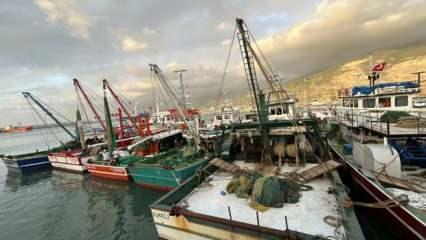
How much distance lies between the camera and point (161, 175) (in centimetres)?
1247

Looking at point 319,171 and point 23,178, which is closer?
point 319,171

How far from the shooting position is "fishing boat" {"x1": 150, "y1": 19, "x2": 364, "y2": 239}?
4.99 m

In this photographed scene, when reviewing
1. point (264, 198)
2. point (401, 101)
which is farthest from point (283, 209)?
point (401, 101)

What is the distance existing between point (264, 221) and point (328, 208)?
1.84 meters

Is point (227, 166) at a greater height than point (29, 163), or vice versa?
point (227, 166)

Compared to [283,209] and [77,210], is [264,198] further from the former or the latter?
[77,210]

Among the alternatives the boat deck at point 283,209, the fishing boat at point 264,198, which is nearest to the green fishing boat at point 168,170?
the fishing boat at point 264,198

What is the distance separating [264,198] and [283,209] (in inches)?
22.0

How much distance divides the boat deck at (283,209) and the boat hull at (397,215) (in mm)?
1642

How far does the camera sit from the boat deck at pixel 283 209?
16.9 feet

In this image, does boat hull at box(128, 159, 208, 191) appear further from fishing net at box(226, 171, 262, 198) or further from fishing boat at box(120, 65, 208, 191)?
fishing net at box(226, 171, 262, 198)

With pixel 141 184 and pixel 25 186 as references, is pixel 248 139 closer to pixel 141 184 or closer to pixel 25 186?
pixel 141 184

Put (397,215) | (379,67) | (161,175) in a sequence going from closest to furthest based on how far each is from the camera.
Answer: (397,215)
(161,175)
(379,67)

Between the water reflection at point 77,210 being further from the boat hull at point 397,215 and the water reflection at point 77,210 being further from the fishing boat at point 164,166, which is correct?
the boat hull at point 397,215
